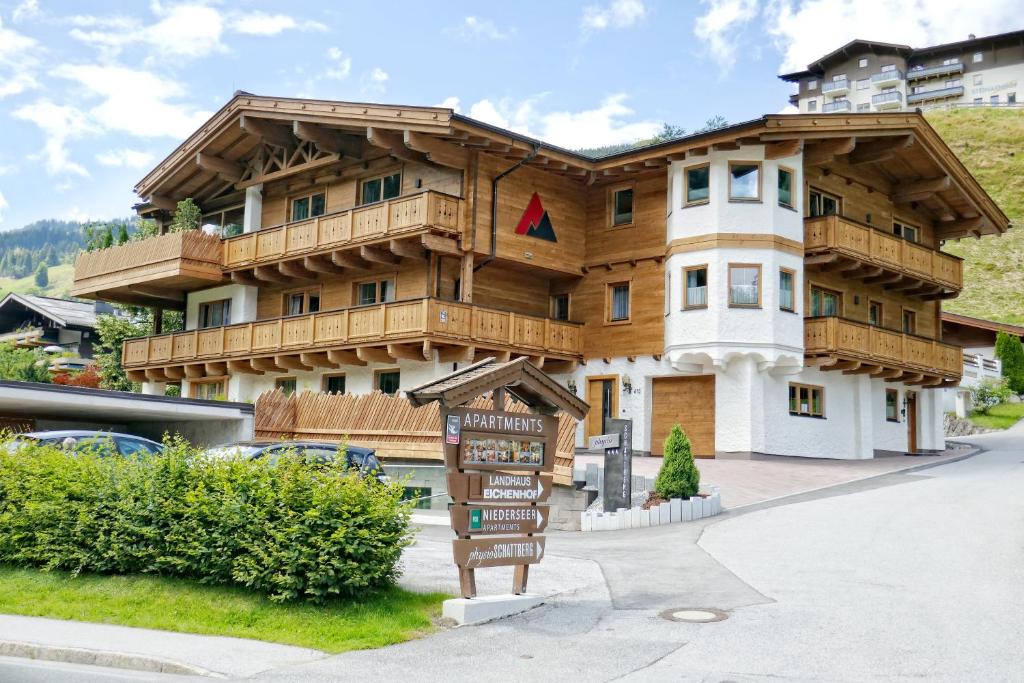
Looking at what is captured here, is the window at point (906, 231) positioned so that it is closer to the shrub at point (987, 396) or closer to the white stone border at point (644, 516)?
the shrub at point (987, 396)

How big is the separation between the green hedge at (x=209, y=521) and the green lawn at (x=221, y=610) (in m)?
0.19

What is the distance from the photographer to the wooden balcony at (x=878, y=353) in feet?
96.6

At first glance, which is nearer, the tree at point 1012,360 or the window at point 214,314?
the window at point 214,314

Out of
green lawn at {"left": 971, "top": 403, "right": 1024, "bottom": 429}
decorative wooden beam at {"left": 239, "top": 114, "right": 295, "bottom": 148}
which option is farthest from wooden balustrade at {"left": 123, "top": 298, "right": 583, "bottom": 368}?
green lawn at {"left": 971, "top": 403, "right": 1024, "bottom": 429}

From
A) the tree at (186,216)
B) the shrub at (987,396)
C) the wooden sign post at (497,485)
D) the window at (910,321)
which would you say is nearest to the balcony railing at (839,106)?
the shrub at (987,396)

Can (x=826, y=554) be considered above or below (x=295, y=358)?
below

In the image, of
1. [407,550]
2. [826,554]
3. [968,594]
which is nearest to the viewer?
[968,594]

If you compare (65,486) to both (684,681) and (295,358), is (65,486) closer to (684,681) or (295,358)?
(684,681)

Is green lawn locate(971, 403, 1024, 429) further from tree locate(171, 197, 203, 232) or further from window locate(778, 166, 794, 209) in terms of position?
tree locate(171, 197, 203, 232)

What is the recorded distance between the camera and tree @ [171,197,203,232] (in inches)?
1465

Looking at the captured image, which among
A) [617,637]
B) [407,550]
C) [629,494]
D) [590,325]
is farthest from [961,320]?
[617,637]

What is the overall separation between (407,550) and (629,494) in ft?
16.7

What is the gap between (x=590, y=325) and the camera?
3198cm

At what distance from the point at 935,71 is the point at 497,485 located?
128281 mm
